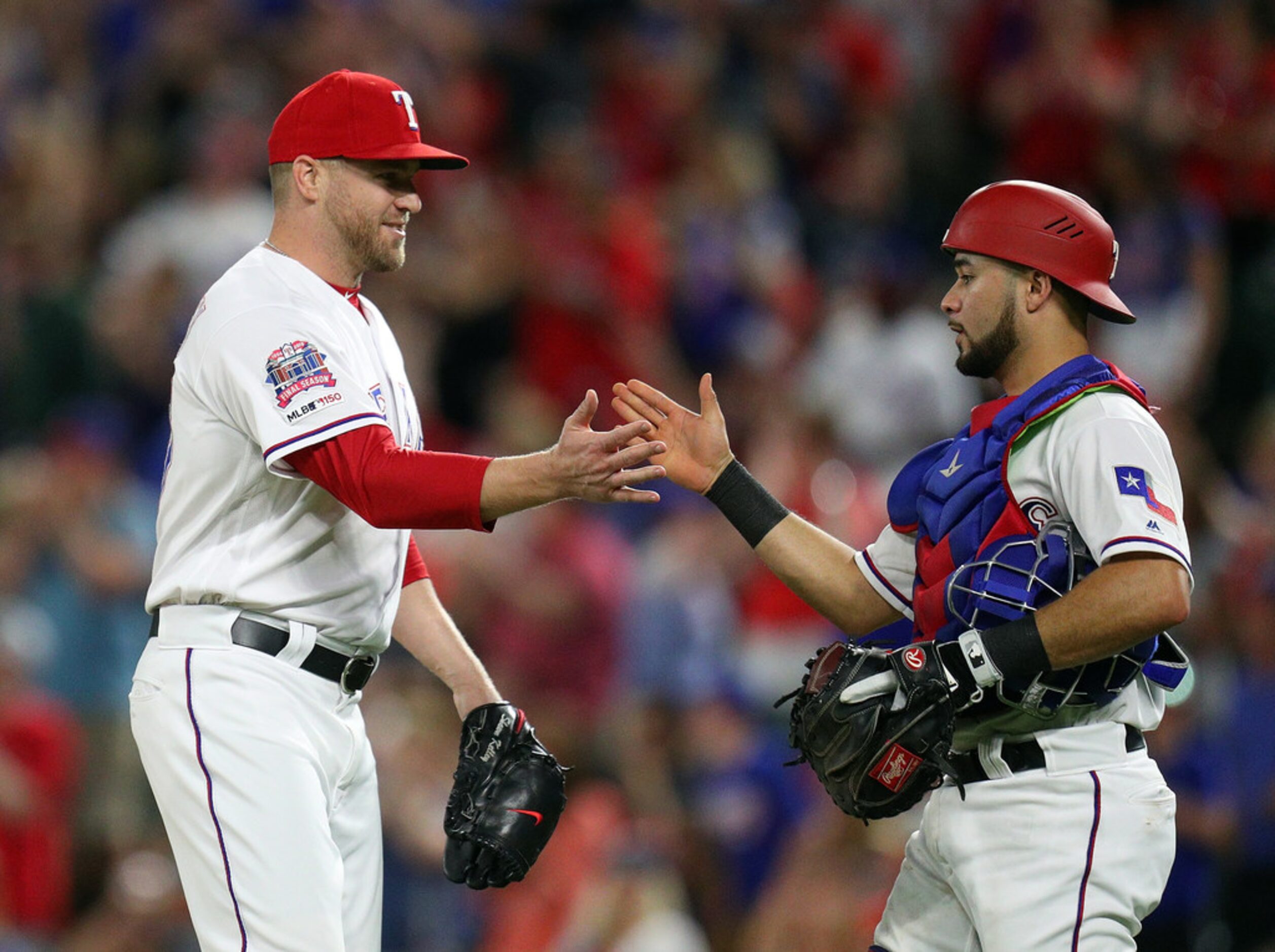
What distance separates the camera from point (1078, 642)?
346 cm

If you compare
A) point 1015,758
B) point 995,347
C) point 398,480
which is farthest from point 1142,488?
point 398,480

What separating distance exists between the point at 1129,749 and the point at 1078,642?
439mm

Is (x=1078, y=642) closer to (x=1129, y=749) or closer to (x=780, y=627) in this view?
(x=1129, y=749)

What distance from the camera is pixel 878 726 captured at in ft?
11.8

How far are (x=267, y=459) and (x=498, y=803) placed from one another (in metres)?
1.01

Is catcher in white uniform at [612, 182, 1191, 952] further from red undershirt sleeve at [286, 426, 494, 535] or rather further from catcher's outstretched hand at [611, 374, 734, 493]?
red undershirt sleeve at [286, 426, 494, 535]

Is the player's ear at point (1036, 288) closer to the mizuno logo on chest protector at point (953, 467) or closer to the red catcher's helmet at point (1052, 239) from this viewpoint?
the red catcher's helmet at point (1052, 239)

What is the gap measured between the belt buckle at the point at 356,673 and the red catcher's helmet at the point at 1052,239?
168 centimetres

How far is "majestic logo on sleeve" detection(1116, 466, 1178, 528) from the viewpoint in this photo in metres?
3.47

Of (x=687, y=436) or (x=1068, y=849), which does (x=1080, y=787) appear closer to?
(x=1068, y=849)

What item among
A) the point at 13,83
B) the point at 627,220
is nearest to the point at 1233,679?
the point at 627,220

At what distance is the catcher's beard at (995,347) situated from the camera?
12.7ft

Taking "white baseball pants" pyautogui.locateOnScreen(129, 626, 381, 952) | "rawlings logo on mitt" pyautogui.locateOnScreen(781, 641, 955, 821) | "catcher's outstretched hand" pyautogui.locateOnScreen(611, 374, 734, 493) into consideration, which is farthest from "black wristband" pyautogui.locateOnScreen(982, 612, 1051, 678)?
"white baseball pants" pyautogui.locateOnScreen(129, 626, 381, 952)

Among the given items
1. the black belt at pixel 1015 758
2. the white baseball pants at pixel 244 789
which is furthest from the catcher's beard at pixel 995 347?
the white baseball pants at pixel 244 789
